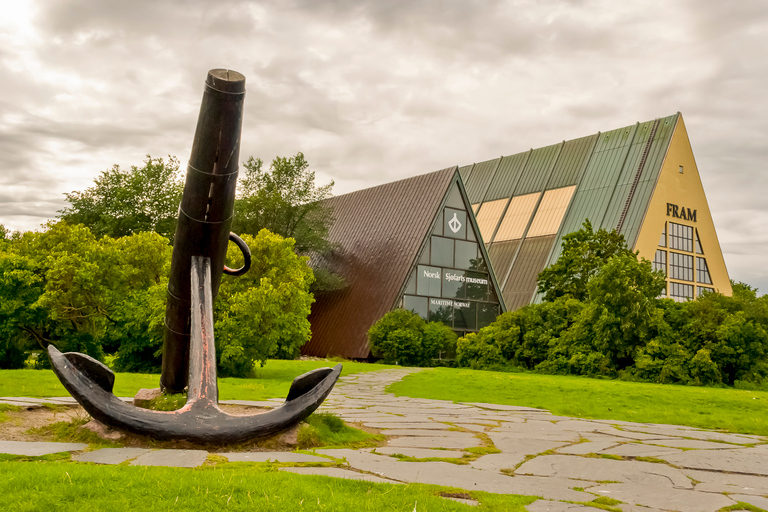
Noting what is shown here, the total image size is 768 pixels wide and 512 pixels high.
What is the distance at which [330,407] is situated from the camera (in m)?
8.84

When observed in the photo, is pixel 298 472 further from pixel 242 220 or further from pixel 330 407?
pixel 242 220

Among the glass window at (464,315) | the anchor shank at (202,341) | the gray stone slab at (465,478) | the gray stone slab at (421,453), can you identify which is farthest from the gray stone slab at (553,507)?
the glass window at (464,315)

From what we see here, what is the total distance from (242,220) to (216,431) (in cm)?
2660

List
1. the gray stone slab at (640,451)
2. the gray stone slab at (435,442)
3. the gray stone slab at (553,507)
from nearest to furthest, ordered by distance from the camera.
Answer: the gray stone slab at (553,507) < the gray stone slab at (640,451) < the gray stone slab at (435,442)

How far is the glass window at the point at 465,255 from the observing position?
96.3 feet

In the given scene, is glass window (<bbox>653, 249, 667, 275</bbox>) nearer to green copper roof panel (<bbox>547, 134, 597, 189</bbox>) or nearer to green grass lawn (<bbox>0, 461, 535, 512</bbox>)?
green copper roof panel (<bbox>547, 134, 597, 189</bbox>)

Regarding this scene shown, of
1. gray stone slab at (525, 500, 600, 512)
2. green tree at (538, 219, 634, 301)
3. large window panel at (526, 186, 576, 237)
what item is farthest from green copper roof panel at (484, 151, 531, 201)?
gray stone slab at (525, 500, 600, 512)

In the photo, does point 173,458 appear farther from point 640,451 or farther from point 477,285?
point 477,285

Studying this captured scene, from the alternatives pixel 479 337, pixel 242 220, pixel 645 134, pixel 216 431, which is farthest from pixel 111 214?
pixel 216 431

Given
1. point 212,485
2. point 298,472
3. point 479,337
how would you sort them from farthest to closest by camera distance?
point 479,337
point 298,472
point 212,485

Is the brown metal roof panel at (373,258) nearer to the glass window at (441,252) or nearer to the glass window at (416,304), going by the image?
the glass window at (416,304)

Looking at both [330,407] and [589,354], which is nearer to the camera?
[330,407]

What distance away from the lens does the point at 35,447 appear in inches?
181

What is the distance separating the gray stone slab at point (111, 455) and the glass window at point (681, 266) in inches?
1548
